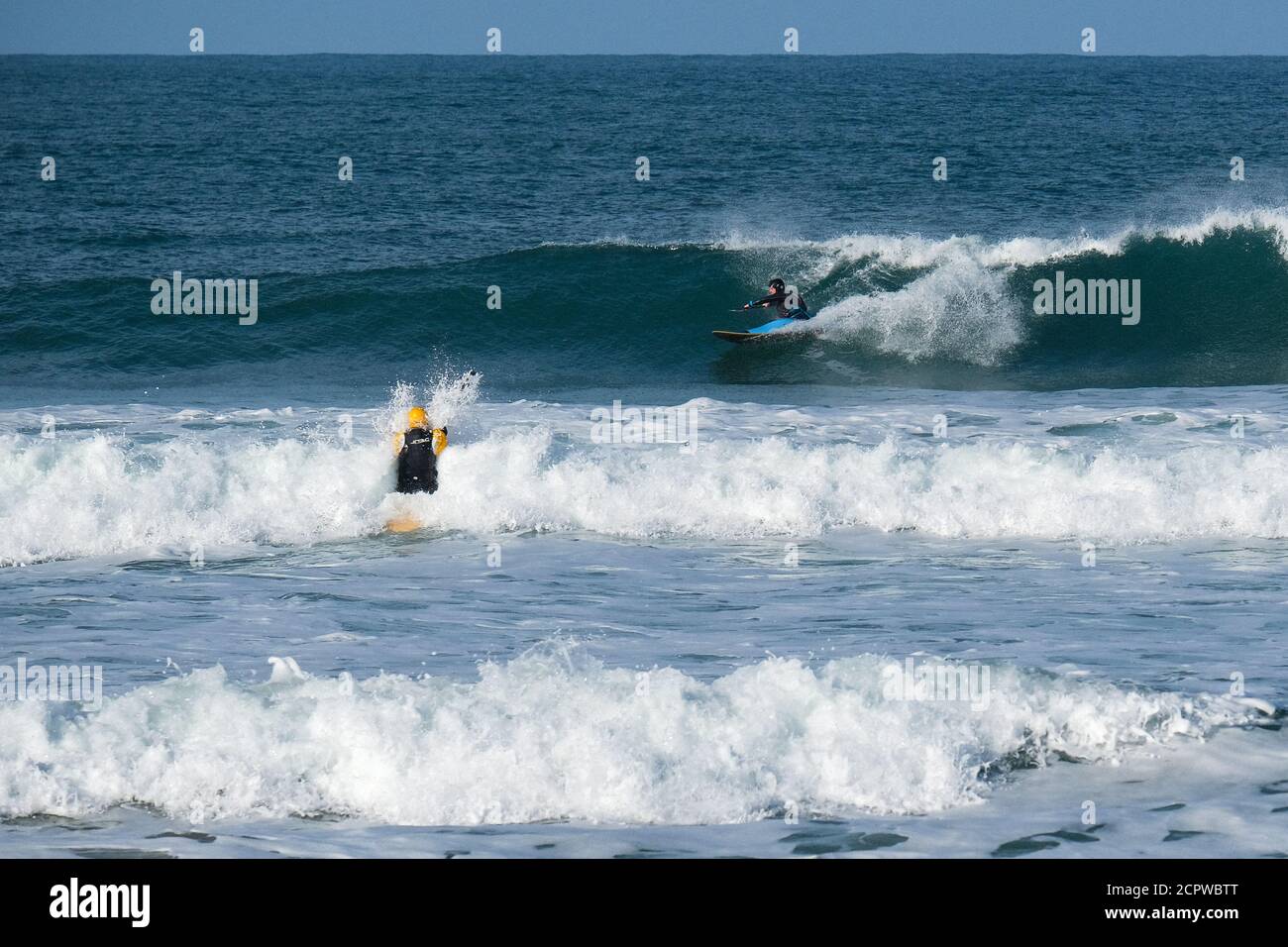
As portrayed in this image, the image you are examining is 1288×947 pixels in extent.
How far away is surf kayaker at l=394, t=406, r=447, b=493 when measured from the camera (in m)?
13.5

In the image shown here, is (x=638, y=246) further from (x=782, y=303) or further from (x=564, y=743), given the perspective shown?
(x=564, y=743)

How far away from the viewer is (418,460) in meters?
13.5

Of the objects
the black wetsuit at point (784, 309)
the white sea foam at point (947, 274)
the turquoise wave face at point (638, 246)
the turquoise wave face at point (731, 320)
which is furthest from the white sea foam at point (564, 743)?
the white sea foam at point (947, 274)

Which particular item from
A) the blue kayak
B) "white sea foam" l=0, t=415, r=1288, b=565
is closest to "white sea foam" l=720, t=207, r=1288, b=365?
the blue kayak

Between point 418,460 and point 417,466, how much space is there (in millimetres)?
58

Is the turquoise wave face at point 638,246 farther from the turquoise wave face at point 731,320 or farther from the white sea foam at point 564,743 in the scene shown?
the white sea foam at point 564,743

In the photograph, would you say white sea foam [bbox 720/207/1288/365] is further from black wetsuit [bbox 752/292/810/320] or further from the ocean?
black wetsuit [bbox 752/292/810/320]

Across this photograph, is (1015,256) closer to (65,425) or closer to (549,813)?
(65,425)

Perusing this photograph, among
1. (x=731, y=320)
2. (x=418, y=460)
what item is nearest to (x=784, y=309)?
(x=731, y=320)

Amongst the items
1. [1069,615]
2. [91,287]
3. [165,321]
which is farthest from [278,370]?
[1069,615]

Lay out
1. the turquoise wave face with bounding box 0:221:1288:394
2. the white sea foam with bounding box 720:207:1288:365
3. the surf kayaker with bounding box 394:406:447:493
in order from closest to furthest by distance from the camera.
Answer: the surf kayaker with bounding box 394:406:447:493
the turquoise wave face with bounding box 0:221:1288:394
the white sea foam with bounding box 720:207:1288:365

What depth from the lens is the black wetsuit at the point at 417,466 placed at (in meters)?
13.5
